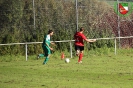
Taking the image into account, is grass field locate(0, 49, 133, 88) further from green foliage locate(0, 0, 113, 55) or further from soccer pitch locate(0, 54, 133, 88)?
green foliage locate(0, 0, 113, 55)

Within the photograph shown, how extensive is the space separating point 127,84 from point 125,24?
22.4 metres

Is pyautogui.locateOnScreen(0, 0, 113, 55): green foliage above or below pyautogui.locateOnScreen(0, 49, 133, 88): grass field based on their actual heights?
above

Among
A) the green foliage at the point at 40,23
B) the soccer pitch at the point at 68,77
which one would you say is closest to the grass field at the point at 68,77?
the soccer pitch at the point at 68,77

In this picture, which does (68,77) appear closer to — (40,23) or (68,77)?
(68,77)

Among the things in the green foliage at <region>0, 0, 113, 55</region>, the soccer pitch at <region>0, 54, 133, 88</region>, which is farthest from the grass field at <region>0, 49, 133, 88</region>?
the green foliage at <region>0, 0, 113, 55</region>

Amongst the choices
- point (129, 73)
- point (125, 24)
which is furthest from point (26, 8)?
point (129, 73)

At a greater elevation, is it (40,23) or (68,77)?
(40,23)

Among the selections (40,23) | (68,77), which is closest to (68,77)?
(68,77)

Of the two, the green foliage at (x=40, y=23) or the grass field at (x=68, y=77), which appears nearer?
the grass field at (x=68, y=77)

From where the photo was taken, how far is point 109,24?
38750 millimetres

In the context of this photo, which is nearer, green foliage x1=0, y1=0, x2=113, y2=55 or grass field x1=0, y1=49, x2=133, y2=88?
grass field x1=0, y1=49, x2=133, y2=88

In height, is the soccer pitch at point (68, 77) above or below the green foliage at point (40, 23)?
below

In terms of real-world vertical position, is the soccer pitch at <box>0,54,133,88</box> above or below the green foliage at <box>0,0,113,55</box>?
below

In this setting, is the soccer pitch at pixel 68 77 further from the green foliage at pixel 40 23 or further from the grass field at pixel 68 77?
A: the green foliage at pixel 40 23
